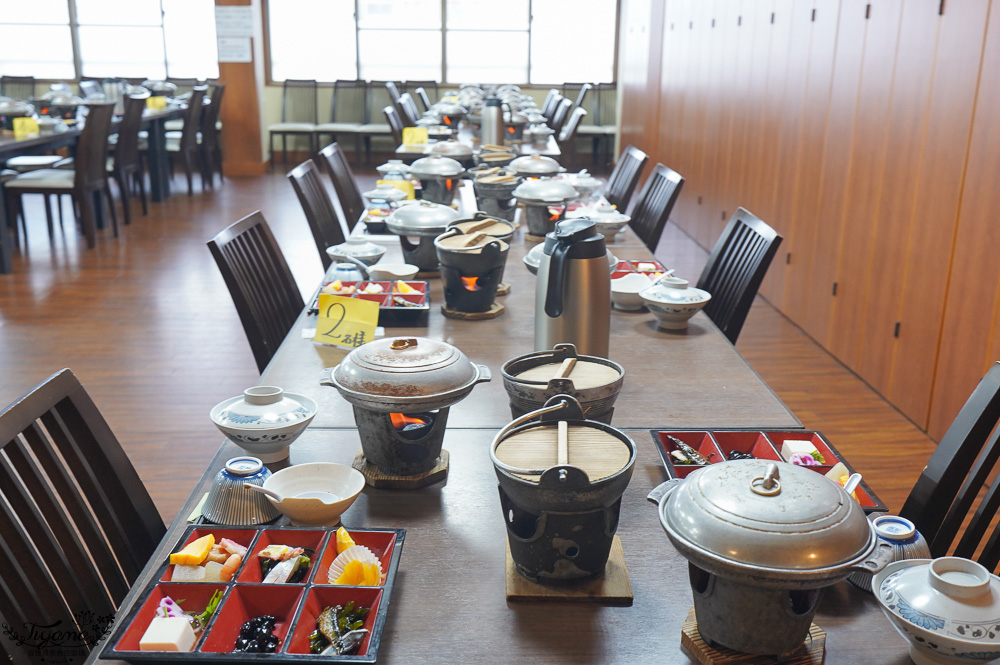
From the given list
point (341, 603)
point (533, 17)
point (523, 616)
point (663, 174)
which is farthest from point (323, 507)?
point (533, 17)

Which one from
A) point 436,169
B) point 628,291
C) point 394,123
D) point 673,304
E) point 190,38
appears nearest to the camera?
point 673,304

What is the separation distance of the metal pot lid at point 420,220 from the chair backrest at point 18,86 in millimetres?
8557

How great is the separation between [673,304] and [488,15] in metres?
8.30

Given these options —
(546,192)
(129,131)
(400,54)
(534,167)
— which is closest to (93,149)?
(129,131)

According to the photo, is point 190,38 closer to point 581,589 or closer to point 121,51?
point 121,51

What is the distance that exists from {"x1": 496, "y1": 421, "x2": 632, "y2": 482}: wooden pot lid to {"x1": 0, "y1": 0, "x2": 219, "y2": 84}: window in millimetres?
9145

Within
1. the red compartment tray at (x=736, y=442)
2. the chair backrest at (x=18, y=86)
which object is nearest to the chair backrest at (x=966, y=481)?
the red compartment tray at (x=736, y=442)

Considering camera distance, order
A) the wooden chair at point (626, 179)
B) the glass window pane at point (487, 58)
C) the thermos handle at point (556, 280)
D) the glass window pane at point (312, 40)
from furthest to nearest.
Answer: the glass window pane at point (487, 58) < the glass window pane at point (312, 40) < the wooden chair at point (626, 179) < the thermos handle at point (556, 280)

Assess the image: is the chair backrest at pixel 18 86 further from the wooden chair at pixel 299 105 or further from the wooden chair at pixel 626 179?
the wooden chair at pixel 626 179

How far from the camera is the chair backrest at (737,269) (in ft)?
7.34

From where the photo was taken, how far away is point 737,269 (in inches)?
93.6

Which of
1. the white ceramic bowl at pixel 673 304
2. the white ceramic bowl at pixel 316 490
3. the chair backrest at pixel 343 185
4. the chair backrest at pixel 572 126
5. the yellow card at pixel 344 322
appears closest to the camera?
the white ceramic bowl at pixel 316 490

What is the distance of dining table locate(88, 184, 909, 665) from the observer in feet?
3.06

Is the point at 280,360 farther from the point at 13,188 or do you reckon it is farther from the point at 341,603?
the point at 13,188
